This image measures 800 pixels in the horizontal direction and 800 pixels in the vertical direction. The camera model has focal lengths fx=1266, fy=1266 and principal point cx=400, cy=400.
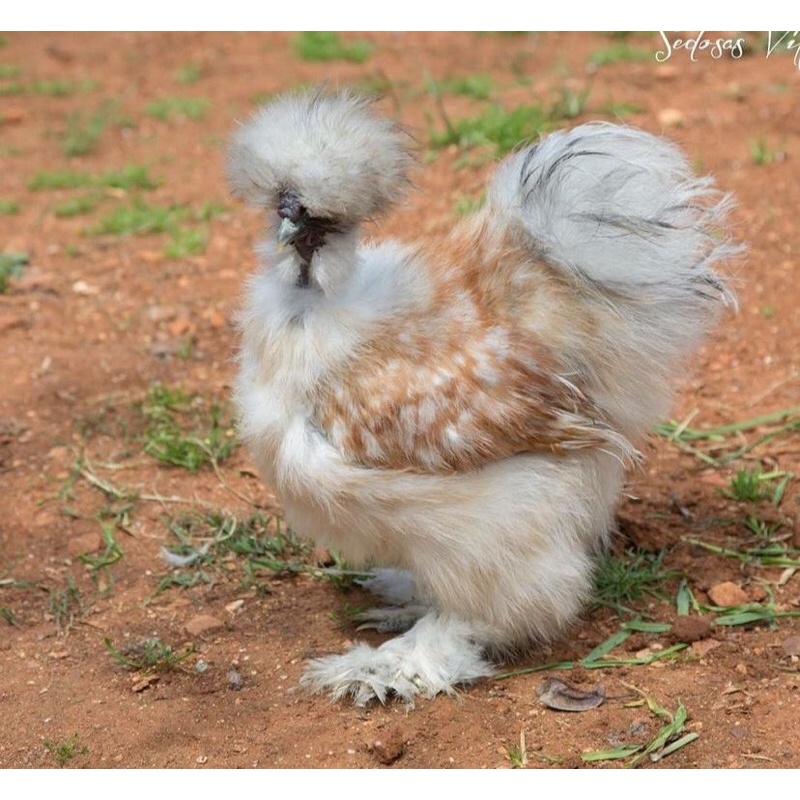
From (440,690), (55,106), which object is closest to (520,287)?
(440,690)

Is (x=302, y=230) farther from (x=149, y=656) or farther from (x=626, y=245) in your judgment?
(x=149, y=656)

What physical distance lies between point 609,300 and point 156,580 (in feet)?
6.62

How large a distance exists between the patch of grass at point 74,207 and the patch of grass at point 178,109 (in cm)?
151

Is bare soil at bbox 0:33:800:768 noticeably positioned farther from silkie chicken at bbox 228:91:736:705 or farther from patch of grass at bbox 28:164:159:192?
silkie chicken at bbox 228:91:736:705

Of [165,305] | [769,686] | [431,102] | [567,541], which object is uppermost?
[431,102]

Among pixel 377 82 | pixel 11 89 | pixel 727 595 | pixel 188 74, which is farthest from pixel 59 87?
pixel 727 595

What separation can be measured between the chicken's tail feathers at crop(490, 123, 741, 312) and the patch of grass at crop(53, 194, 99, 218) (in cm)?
446

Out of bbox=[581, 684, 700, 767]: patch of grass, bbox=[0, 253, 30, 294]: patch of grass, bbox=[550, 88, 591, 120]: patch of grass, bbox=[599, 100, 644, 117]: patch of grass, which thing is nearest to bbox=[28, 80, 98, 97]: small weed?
bbox=[0, 253, 30, 294]: patch of grass

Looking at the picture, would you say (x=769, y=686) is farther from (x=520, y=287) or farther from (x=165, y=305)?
(x=165, y=305)

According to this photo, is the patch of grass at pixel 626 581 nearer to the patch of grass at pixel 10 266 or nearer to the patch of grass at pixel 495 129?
the patch of grass at pixel 495 129

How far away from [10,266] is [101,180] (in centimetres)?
137

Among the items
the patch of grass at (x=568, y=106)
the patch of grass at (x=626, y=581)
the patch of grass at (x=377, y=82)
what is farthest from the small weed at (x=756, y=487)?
the patch of grass at (x=377, y=82)

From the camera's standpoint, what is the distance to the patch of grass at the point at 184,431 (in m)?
5.40

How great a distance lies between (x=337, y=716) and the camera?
13.1 ft
